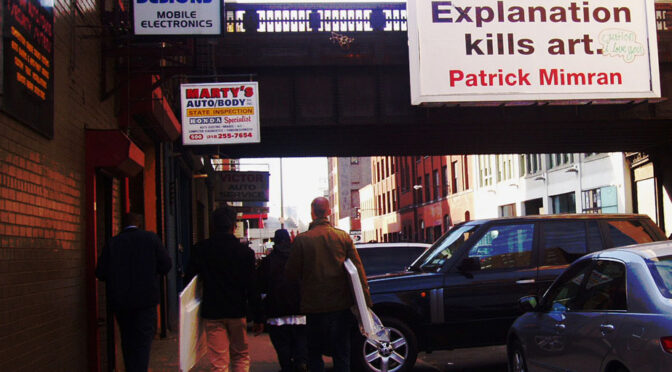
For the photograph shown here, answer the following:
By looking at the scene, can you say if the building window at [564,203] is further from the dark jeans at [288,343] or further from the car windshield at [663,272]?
the car windshield at [663,272]

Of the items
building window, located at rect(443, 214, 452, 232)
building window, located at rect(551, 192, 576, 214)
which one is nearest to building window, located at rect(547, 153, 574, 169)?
building window, located at rect(551, 192, 576, 214)

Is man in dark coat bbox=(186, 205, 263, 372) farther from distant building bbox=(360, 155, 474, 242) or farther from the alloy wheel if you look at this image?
distant building bbox=(360, 155, 474, 242)

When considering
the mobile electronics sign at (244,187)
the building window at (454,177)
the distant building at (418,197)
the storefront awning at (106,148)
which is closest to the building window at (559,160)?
the distant building at (418,197)

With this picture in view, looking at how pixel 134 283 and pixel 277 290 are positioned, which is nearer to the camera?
pixel 134 283

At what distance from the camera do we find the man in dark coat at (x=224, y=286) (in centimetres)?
687

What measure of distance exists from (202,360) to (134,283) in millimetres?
4444

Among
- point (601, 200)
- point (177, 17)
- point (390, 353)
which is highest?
point (177, 17)

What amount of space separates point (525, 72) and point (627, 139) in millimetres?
8002

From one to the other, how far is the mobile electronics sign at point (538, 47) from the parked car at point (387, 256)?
28.6 ft

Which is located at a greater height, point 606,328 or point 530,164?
point 530,164

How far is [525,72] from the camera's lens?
20938 millimetres

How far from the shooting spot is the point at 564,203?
3753 centimetres


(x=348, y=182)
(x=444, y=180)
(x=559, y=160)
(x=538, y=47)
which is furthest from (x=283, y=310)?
(x=348, y=182)

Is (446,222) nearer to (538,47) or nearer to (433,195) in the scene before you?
(433,195)
